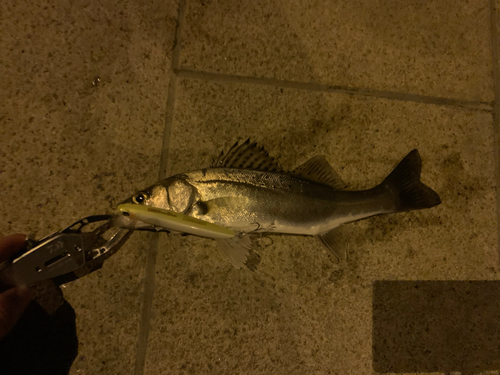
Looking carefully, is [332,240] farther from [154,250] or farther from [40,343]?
[40,343]

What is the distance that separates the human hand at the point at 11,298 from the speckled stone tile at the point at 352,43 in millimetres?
1648

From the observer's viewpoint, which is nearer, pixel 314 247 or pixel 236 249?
pixel 236 249

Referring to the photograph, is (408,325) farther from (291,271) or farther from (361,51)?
(361,51)

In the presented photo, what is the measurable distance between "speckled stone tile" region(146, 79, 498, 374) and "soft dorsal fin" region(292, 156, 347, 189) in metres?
0.16

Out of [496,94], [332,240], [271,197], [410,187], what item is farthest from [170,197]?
[496,94]

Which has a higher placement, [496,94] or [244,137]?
[496,94]

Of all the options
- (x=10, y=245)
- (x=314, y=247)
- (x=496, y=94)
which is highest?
(x=496, y=94)

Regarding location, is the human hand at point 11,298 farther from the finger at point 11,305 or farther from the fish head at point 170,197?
the fish head at point 170,197

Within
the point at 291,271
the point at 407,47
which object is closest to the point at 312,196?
the point at 291,271

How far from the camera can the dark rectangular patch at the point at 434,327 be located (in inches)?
82.7

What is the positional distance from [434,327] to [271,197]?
1587 mm

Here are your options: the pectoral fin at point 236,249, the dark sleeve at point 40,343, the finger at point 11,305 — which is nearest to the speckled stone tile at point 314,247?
the pectoral fin at point 236,249

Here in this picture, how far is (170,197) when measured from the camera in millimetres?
1801

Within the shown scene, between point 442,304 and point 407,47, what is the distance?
6.71 feet
